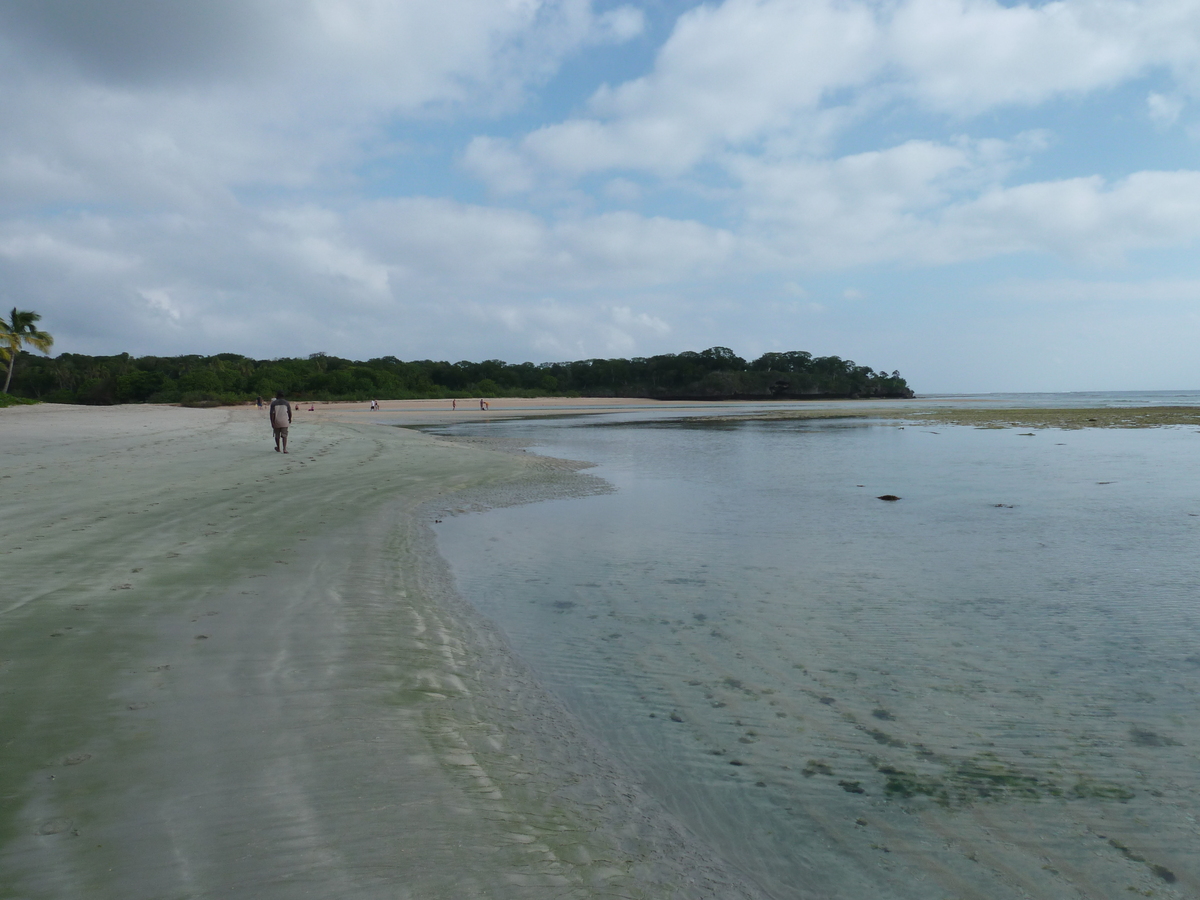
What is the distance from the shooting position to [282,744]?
3.90m

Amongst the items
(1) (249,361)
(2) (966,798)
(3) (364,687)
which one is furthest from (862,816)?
(1) (249,361)

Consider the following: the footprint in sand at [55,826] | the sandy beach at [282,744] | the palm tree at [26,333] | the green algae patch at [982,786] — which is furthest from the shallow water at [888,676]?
the palm tree at [26,333]

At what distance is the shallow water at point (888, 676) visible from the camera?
11.8 ft

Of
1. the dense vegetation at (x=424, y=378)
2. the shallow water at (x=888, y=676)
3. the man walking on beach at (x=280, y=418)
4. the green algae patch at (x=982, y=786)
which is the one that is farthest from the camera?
the dense vegetation at (x=424, y=378)

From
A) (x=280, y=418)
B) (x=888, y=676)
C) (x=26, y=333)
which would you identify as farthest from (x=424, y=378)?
(x=888, y=676)

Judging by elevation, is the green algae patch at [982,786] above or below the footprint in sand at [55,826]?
below

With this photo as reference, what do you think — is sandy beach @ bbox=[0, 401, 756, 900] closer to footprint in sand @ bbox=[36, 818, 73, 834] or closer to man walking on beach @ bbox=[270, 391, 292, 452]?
footprint in sand @ bbox=[36, 818, 73, 834]

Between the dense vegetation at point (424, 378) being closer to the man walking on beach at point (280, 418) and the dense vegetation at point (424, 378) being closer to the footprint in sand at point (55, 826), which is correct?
the man walking on beach at point (280, 418)

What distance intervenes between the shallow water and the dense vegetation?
79722 millimetres

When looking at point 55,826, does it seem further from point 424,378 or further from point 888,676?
point 424,378

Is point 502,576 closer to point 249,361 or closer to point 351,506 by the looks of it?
point 351,506

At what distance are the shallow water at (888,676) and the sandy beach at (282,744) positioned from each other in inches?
23.6

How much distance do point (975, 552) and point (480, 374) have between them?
120855 mm

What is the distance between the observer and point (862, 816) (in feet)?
12.6
